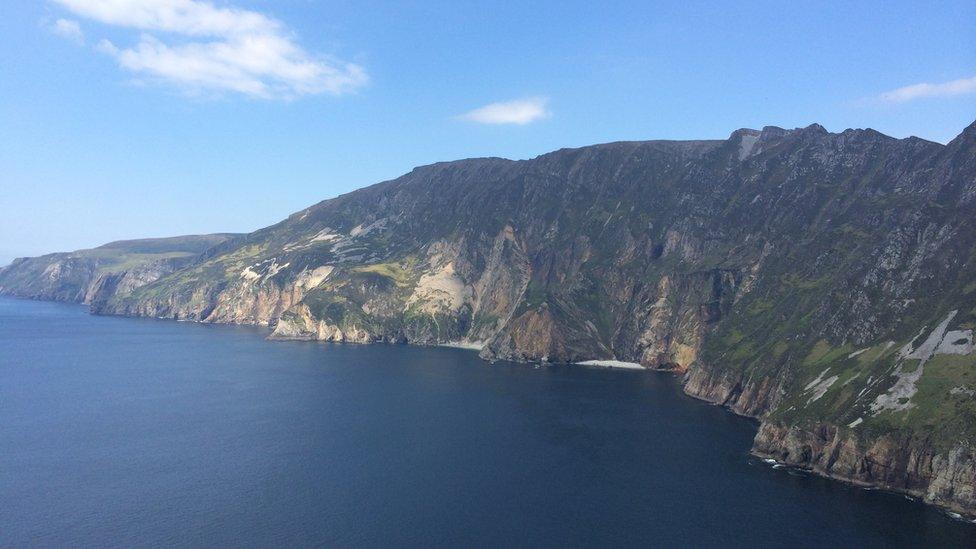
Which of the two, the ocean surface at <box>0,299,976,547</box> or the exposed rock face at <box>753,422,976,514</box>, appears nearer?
the ocean surface at <box>0,299,976,547</box>

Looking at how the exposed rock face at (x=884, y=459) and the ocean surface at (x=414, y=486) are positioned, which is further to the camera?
the exposed rock face at (x=884, y=459)

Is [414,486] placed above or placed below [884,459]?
below

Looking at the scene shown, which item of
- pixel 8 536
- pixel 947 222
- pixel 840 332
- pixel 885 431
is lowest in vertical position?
pixel 8 536

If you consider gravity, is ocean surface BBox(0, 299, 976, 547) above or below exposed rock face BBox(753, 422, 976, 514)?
below

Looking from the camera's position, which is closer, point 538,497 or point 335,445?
point 538,497

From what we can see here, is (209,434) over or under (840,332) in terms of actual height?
under

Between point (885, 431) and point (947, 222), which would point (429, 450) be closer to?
point (885, 431)

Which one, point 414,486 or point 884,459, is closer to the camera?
point 414,486

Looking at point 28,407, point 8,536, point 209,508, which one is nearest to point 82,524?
Answer: point 8,536

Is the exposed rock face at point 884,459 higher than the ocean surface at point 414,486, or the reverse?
the exposed rock face at point 884,459

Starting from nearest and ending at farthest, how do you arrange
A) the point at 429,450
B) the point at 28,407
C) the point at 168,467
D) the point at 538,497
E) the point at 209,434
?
the point at 538,497 < the point at 168,467 < the point at 429,450 < the point at 209,434 < the point at 28,407

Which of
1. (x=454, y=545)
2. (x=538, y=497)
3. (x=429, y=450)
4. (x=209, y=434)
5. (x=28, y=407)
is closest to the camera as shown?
(x=454, y=545)
